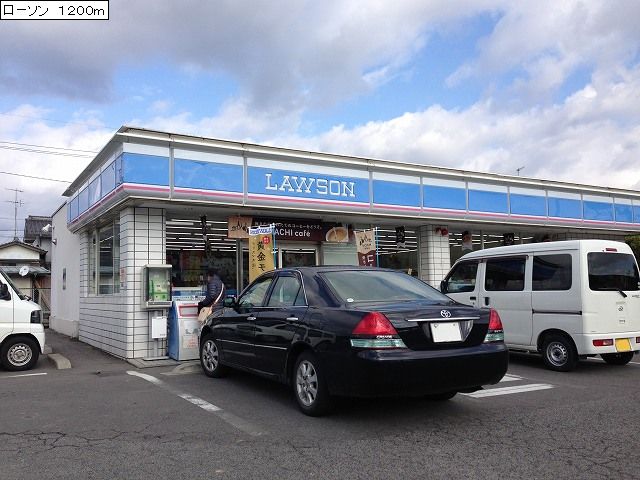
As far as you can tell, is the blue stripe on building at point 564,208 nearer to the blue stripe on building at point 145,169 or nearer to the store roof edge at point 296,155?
the store roof edge at point 296,155

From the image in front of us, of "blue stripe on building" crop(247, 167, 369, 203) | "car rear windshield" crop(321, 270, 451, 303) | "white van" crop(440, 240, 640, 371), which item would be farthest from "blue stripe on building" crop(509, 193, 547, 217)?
"car rear windshield" crop(321, 270, 451, 303)

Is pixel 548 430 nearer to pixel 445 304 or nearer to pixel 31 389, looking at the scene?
pixel 445 304

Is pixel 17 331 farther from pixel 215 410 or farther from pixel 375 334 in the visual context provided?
pixel 375 334

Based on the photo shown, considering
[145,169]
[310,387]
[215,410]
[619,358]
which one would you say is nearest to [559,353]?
[619,358]

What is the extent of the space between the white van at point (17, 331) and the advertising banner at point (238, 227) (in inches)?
154

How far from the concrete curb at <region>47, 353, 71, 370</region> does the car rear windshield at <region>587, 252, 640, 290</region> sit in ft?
29.2

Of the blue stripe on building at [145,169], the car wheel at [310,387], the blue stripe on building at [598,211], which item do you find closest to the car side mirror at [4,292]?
the blue stripe on building at [145,169]

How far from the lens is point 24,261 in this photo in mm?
28141

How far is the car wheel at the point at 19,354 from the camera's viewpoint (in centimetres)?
948

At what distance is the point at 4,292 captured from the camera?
9.62 meters

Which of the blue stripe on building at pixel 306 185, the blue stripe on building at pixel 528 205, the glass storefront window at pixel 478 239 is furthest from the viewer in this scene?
the glass storefront window at pixel 478 239

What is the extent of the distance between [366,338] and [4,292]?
7444mm

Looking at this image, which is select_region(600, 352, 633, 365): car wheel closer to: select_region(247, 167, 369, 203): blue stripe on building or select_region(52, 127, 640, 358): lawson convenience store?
select_region(52, 127, 640, 358): lawson convenience store

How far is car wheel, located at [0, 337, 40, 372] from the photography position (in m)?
9.48
